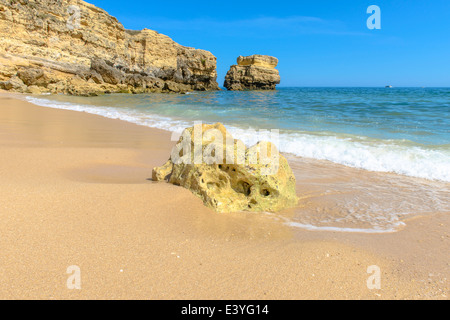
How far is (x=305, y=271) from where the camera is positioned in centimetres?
162

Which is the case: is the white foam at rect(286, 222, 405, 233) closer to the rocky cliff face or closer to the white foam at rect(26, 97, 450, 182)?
the white foam at rect(26, 97, 450, 182)

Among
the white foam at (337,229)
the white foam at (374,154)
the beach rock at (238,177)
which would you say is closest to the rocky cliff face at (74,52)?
the white foam at (374,154)

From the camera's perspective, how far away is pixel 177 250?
5.74ft

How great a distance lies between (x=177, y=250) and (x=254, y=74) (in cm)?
5695

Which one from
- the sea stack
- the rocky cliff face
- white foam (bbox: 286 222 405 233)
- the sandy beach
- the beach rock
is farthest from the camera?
the sea stack

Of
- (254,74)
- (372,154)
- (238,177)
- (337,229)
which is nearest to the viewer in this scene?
(337,229)

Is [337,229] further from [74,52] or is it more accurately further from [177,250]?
[74,52]

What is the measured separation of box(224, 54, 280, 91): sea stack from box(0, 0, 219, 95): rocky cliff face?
1793 centimetres

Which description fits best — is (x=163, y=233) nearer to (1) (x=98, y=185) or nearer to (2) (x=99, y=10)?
(1) (x=98, y=185)

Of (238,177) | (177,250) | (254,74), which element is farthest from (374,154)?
(254,74)

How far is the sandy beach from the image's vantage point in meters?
1.44

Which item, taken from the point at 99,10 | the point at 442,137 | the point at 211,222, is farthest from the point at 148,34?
the point at 211,222

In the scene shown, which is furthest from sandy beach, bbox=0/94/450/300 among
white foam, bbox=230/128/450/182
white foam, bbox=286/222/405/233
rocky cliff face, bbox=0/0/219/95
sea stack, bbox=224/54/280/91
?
sea stack, bbox=224/54/280/91

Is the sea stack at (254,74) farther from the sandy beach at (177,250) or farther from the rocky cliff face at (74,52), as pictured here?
the sandy beach at (177,250)
